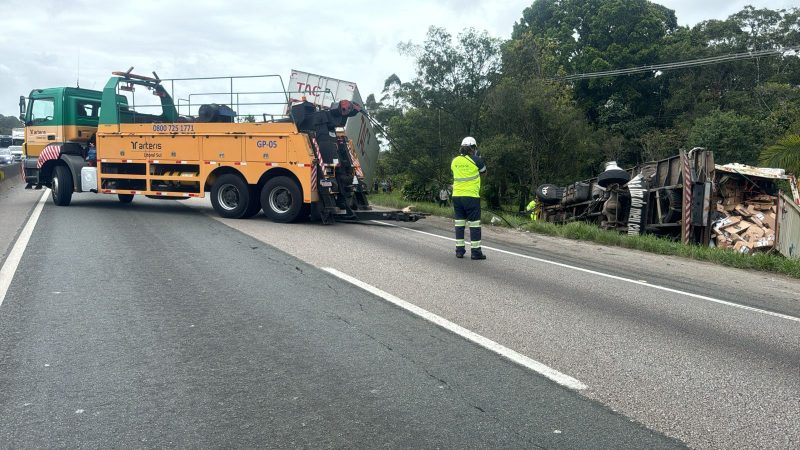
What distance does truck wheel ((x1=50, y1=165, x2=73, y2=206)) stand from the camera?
16.3 meters

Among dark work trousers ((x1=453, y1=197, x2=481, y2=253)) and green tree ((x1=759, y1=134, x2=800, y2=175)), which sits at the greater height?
green tree ((x1=759, y1=134, x2=800, y2=175))

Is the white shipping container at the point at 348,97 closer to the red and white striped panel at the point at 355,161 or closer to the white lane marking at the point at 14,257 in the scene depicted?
the red and white striped panel at the point at 355,161

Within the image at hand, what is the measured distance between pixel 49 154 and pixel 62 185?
941mm

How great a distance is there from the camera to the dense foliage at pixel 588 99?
73.4 ft

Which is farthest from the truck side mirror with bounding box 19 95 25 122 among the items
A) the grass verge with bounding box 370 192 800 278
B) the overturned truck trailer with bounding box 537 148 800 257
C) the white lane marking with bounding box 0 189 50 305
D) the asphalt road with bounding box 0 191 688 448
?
the overturned truck trailer with bounding box 537 148 800 257

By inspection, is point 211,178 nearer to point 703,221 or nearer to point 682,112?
point 703,221

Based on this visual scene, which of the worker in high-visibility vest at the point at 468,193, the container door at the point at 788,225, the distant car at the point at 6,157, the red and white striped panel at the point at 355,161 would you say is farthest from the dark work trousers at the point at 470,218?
the distant car at the point at 6,157

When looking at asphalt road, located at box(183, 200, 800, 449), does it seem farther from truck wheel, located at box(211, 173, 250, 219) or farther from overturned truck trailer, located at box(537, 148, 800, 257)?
overturned truck trailer, located at box(537, 148, 800, 257)

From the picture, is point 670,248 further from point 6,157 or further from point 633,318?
point 6,157

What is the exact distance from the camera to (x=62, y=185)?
53.6 feet

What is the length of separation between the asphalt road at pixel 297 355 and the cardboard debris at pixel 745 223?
6811 mm

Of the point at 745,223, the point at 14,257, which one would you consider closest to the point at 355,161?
the point at 14,257

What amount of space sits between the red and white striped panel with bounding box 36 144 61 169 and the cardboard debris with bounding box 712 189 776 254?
51.6 ft

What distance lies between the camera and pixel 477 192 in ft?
33.1
